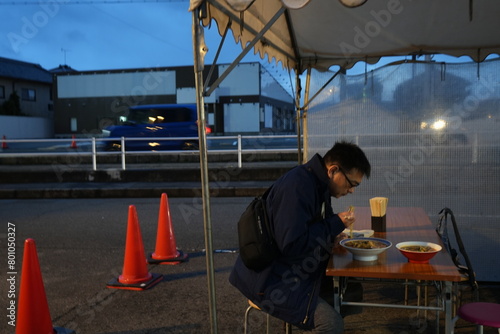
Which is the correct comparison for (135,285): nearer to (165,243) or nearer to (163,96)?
(165,243)

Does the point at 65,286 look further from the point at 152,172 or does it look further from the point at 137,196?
the point at 152,172

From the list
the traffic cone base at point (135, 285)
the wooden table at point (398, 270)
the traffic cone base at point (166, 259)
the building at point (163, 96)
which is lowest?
the traffic cone base at point (135, 285)

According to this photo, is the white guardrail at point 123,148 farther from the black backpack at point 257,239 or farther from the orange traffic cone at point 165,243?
the black backpack at point 257,239

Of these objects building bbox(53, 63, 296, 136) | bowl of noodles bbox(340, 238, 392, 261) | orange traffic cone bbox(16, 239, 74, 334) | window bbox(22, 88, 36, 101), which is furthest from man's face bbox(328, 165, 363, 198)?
→ window bbox(22, 88, 36, 101)

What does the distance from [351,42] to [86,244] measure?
4655 mm

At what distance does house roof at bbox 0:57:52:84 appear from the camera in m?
39.8

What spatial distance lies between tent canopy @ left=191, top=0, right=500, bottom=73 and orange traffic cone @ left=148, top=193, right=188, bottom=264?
230cm

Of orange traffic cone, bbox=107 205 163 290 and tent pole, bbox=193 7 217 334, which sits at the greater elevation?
tent pole, bbox=193 7 217 334

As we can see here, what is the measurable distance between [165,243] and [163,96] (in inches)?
1197

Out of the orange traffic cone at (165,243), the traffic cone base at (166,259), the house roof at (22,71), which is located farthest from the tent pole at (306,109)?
the house roof at (22,71)

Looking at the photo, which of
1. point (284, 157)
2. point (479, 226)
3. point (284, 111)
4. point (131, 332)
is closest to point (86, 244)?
point (131, 332)

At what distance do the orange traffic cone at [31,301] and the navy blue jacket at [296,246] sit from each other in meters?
1.77

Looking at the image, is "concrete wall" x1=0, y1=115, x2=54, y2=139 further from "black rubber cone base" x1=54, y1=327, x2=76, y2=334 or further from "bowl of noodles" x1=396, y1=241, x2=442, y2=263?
"bowl of noodles" x1=396, y1=241, x2=442, y2=263

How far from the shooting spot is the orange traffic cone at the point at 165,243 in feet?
18.7
